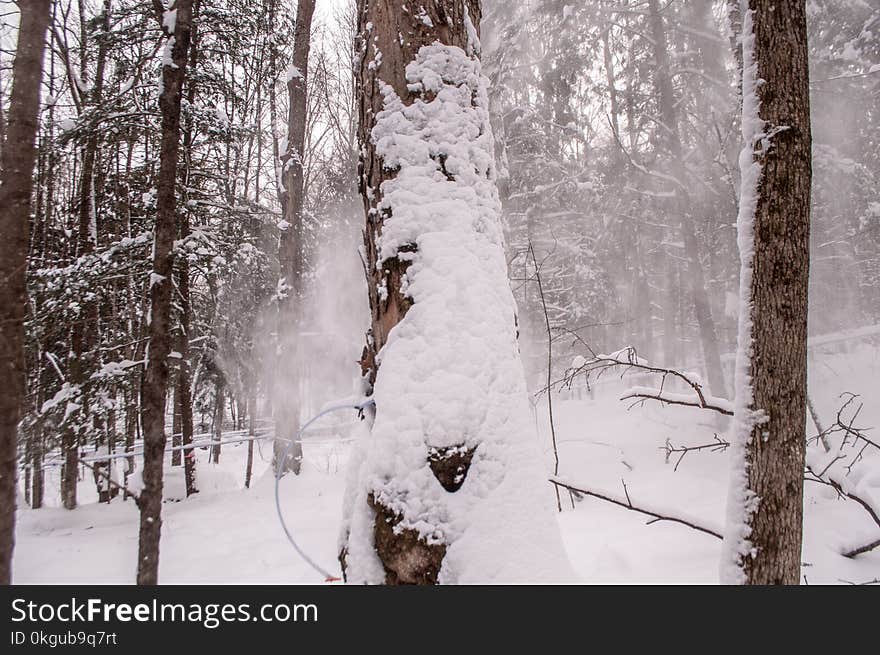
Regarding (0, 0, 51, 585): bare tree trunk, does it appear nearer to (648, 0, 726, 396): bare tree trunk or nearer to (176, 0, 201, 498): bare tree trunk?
(176, 0, 201, 498): bare tree trunk

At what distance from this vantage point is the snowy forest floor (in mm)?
3475

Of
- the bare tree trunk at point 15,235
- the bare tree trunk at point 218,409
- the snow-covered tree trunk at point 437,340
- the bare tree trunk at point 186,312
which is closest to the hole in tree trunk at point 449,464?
the snow-covered tree trunk at point 437,340

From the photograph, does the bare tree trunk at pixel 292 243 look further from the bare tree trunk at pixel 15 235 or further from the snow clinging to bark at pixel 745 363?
the snow clinging to bark at pixel 745 363

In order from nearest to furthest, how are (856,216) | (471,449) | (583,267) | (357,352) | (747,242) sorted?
(471,449)
(747,242)
(856,216)
(357,352)
(583,267)

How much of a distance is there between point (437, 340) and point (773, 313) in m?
1.89

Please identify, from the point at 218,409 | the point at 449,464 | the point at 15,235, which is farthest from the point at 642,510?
Result: the point at 218,409

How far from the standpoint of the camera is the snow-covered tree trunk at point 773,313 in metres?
2.14

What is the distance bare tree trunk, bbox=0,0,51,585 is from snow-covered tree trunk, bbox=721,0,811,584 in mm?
4702

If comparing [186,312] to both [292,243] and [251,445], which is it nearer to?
[292,243]

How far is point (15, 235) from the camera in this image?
10.5 feet

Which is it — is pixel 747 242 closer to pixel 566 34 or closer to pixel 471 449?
pixel 471 449

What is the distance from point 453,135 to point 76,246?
10.9m

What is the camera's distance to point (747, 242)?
2.30 meters

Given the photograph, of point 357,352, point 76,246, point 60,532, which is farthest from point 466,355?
point 357,352
